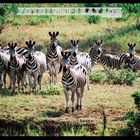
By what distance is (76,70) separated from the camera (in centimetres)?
1320

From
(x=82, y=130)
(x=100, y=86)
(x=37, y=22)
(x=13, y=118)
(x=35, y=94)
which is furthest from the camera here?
(x=37, y=22)

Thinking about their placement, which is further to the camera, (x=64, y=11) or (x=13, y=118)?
(x=64, y=11)

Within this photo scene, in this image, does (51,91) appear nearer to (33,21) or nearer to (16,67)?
(16,67)

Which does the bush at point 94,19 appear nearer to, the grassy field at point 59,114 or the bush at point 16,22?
the bush at point 16,22

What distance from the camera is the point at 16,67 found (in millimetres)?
14977

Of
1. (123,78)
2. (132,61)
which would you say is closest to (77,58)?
(123,78)

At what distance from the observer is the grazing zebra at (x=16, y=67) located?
48.3 feet

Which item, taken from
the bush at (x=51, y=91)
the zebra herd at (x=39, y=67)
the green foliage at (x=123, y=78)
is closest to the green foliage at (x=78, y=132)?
the zebra herd at (x=39, y=67)

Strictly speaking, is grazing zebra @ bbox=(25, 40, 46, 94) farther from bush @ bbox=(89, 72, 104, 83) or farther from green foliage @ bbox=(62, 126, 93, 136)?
green foliage @ bbox=(62, 126, 93, 136)

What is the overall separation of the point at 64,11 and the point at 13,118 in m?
15.0

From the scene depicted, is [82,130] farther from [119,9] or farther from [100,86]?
[119,9]

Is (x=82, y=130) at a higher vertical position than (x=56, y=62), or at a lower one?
lower

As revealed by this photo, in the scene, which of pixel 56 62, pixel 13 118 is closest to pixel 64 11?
pixel 56 62

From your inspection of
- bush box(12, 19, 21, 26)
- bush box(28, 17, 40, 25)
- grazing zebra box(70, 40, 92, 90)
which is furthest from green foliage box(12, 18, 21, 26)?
grazing zebra box(70, 40, 92, 90)
